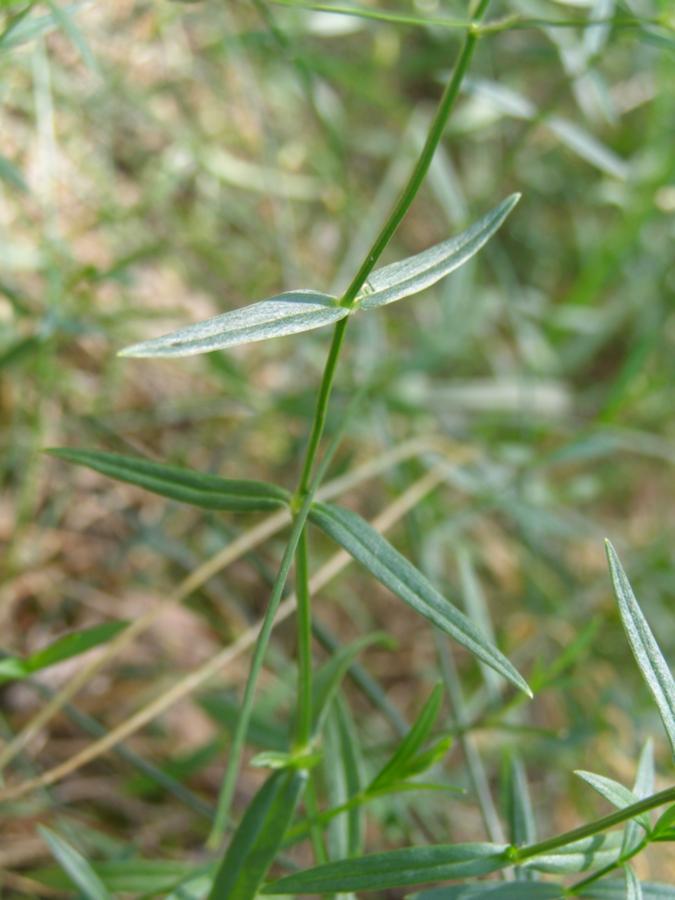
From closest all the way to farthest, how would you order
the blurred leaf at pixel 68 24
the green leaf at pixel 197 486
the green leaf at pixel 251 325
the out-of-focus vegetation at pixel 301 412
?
the green leaf at pixel 251 325, the green leaf at pixel 197 486, the blurred leaf at pixel 68 24, the out-of-focus vegetation at pixel 301 412

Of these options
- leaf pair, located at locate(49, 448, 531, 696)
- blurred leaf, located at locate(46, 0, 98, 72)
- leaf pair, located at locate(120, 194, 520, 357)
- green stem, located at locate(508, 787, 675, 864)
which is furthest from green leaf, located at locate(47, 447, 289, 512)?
blurred leaf, located at locate(46, 0, 98, 72)

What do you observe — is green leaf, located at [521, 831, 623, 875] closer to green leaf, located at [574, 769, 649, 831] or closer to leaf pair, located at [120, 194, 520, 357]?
green leaf, located at [574, 769, 649, 831]

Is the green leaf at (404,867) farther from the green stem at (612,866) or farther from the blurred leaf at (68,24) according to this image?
the blurred leaf at (68,24)

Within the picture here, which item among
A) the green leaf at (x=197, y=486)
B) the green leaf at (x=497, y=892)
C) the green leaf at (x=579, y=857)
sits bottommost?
the green leaf at (x=497, y=892)

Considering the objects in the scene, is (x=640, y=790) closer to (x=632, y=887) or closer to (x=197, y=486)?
(x=632, y=887)

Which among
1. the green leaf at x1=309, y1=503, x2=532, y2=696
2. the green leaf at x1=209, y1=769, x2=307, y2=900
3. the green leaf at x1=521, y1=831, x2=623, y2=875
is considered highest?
the green leaf at x1=309, y1=503, x2=532, y2=696

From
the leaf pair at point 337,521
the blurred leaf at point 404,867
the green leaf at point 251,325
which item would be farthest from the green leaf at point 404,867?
the green leaf at point 251,325

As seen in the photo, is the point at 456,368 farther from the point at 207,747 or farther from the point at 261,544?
the point at 207,747
